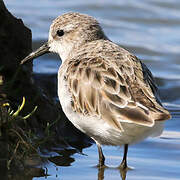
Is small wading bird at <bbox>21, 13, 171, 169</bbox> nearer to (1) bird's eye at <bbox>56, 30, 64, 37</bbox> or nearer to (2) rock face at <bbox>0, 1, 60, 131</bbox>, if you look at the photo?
(1) bird's eye at <bbox>56, 30, 64, 37</bbox>

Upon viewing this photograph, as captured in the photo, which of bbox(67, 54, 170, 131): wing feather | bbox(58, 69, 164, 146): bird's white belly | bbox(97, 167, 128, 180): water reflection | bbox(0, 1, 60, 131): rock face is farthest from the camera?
bbox(0, 1, 60, 131): rock face

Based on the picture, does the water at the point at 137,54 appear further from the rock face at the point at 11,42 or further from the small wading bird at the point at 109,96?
the rock face at the point at 11,42

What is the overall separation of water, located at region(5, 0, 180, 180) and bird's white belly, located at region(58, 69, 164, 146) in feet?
1.71

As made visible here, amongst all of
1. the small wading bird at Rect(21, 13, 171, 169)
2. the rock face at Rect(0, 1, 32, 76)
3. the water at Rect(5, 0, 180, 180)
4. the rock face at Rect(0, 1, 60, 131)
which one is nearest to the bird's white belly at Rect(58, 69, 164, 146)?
the small wading bird at Rect(21, 13, 171, 169)

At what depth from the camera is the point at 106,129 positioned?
5.96 metres

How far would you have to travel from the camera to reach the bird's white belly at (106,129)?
588 centimetres

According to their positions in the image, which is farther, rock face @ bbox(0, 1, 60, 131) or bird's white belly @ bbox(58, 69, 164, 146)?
rock face @ bbox(0, 1, 60, 131)

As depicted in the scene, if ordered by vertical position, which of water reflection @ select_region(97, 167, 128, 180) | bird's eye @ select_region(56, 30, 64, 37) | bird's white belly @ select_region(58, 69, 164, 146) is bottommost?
water reflection @ select_region(97, 167, 128, 180)

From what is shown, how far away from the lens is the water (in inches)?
263

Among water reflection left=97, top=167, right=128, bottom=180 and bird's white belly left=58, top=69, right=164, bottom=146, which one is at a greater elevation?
bird's white belly left=58, top=69, right=164, bottom=146

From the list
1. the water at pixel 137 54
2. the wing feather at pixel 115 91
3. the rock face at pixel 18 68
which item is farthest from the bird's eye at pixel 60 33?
the water at pixel 137 54

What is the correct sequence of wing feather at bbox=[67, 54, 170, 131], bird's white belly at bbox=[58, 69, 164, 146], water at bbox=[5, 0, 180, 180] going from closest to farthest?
1. wing feather at bbox=[67, 54, 170, 131]
2. bird's white belly at bbox=[58, 69, 164, 146]
3. water at bbox=[5, 0, 180, 180]

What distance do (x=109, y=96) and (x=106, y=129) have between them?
0.30 metres

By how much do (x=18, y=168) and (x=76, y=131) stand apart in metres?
1.73
